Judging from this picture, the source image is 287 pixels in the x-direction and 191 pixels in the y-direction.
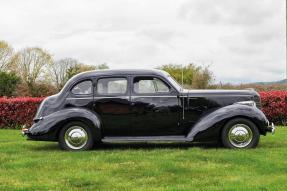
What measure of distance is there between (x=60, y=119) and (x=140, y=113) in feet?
5.71

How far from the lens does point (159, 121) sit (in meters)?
11.1

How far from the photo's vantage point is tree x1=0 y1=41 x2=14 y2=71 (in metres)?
63.2

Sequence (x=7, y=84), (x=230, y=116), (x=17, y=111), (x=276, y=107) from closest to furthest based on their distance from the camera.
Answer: (x=230, y=116)
(x=276, y=107)
(x=17, y=111)
(x=7, y=84)

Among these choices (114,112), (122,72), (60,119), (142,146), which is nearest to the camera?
(60,119)

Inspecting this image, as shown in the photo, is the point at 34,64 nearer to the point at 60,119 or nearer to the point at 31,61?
the point at 31,61

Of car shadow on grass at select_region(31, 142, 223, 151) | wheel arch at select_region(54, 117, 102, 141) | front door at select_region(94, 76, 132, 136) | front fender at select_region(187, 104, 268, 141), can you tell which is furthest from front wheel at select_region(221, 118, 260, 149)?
wheel arch at select_region(54, 117, 102, 141)

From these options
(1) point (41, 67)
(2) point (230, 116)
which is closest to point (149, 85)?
(2) point (230, 116)

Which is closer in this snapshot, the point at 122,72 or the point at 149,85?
the point at 149,85

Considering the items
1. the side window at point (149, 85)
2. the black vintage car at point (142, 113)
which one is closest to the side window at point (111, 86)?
the black vintage car at point (142, 113)

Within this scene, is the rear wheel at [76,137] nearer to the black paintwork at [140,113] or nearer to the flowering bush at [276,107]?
the black paintwork at [140,113]

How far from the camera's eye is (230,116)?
35.4 ft

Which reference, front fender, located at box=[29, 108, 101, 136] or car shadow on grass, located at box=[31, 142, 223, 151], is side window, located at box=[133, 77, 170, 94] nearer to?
front fender, located at box=[29, 108, 101, 136]

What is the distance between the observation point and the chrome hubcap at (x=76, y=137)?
11.0 metres

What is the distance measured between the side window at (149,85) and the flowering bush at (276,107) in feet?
27.1
